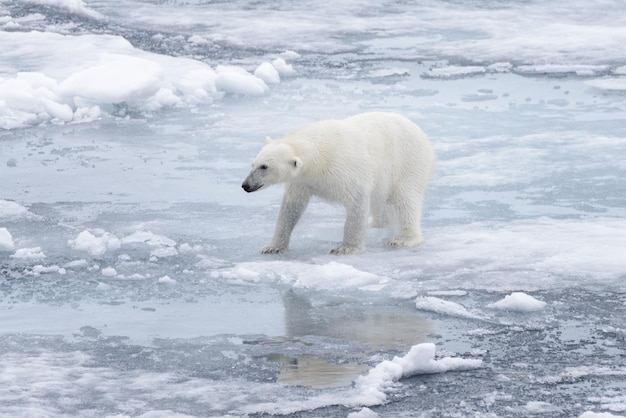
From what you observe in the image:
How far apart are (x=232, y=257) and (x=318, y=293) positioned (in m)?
0.79


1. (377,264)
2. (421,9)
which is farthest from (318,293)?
(421,9)

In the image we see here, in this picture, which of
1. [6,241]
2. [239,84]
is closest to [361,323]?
[6,241]

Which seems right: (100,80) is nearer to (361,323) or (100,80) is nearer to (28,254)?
(28,254)

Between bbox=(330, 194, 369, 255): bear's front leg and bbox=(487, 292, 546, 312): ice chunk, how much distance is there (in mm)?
1179

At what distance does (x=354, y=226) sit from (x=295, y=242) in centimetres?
50

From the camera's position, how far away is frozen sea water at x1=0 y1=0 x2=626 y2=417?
169 inches

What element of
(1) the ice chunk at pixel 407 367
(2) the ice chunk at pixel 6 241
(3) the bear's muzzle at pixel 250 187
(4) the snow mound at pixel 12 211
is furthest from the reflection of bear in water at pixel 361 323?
(4) the snow mound at pixel 12 211

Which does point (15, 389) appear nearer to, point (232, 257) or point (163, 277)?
point (163, 277)

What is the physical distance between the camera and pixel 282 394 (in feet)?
13.7

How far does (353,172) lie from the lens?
245 inches

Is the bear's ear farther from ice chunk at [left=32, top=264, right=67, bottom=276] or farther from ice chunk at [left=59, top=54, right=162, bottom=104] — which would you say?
ice chunk at [left=59, top=54, right=162, bottom=104]

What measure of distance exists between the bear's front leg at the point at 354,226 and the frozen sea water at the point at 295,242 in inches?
4.9

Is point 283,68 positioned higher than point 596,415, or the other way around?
point 596,415

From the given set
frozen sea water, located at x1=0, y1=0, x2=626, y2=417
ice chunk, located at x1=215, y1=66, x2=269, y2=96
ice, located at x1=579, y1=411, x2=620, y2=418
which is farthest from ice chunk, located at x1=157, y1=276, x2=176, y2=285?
ice chunk, located at x1=215, y1=66, x2=269, y2=96
